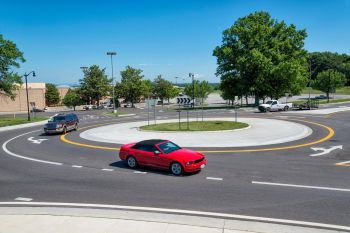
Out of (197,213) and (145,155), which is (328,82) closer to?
(145,155)

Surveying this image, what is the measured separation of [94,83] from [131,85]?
1015 centimetres

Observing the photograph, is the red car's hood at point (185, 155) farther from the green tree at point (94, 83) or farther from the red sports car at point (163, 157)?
the green tree at point (94, 83)

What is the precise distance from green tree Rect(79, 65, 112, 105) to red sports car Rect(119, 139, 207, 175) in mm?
73757

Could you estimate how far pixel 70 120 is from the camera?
1272 inches

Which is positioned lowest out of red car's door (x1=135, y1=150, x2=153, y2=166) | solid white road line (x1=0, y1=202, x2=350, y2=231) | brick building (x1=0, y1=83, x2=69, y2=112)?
solid white road line (x1=0, y1=202, x2=350, y2=231)

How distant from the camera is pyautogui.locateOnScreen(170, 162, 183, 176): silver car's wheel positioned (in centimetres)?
1386

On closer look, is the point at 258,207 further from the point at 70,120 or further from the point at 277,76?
the point at 277,76

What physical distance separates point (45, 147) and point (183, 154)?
506 inches

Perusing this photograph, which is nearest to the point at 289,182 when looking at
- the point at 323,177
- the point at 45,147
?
the point at 323,177

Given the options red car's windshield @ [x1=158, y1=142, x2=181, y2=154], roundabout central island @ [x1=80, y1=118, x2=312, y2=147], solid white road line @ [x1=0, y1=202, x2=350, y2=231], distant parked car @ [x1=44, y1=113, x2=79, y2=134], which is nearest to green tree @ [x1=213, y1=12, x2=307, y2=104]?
roundabout central island @ [x1=80, y1=118, x2=312, y2=147]

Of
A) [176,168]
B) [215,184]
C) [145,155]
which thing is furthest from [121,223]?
[145,155]

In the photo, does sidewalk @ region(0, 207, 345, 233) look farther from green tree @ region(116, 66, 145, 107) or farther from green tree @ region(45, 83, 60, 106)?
green tree @ region(45, 83, 60, 106)

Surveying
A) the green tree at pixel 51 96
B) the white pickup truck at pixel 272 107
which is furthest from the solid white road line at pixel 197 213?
the green tree at pixel 51 96

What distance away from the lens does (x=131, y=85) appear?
8662 centimetres
